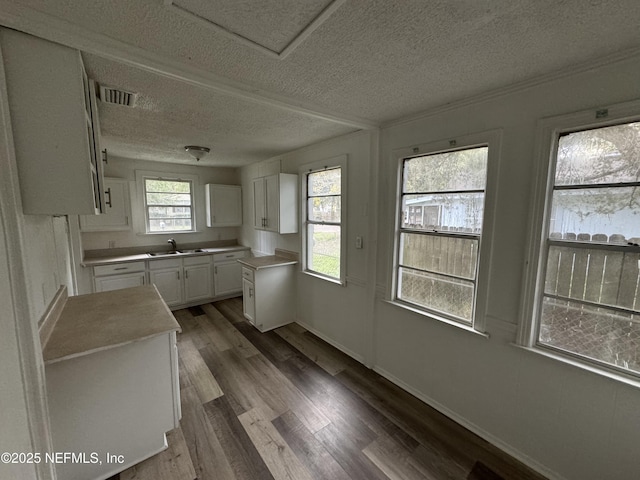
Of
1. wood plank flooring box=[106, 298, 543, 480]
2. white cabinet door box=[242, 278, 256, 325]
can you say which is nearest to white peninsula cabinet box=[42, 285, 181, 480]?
wood plank flooring box=[106, 298, 543, 480]

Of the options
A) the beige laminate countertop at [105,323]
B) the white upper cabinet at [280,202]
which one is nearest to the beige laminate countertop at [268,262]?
the white upper cabinet at [280,202]

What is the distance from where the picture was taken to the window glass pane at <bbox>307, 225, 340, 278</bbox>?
315 centimetres

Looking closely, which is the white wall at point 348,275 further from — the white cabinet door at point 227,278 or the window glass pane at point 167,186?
the window glass pane at point 167,186

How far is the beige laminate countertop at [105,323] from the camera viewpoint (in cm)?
141

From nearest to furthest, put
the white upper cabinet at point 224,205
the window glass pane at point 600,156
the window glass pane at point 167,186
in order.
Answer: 1. the window glass pane at point 600,156
2. the window glass pane at point 167,186
3. the white upper cabinet at point 224,205

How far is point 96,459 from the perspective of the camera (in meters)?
1.54

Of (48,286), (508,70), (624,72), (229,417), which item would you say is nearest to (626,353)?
(624,72)

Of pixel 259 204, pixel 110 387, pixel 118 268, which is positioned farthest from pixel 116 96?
pixel 118 268

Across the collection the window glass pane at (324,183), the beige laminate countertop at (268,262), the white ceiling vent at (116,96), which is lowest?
the beige laminate countertop at (268,262)

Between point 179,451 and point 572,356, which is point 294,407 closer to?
point 179,451

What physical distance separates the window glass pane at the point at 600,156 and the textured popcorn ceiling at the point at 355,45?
1.27 feet

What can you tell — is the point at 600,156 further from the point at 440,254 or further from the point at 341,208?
the point at 341,208

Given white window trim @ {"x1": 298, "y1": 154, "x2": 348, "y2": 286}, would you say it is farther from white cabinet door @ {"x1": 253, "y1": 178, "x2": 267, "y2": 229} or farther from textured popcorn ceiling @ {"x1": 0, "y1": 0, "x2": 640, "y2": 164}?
textured popcorn ceiling @ {"x1": 0, "y1": 0, "x2": 640, "y2": 164}

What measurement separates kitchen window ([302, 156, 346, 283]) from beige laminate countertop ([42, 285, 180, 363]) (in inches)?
72.4
